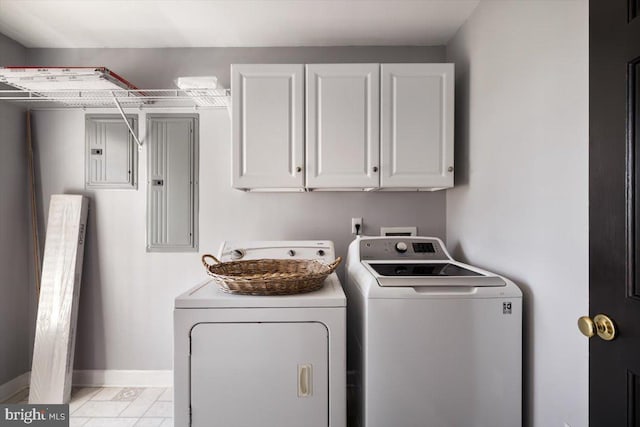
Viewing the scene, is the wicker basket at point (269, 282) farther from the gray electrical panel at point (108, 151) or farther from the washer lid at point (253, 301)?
the gray electrical panel at point (108, 151)

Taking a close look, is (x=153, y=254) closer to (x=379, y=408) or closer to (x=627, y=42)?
(x=379, y=408)

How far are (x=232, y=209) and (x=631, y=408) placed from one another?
2.14 meters

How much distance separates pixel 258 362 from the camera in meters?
1.42

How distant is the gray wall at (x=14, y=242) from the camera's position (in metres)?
2.18

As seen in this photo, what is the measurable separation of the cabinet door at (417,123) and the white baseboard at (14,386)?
9.10ft

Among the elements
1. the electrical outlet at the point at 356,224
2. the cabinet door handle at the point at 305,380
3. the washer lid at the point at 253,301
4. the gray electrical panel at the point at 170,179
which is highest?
the gray electrical panel at the point at 170,179

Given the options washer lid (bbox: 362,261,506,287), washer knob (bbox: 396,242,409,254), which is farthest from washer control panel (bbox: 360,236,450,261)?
washer lid (bbox: 362,261,506,287)

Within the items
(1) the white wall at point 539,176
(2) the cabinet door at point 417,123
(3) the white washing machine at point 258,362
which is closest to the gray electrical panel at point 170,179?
(3) the white washing machine at point 258,362

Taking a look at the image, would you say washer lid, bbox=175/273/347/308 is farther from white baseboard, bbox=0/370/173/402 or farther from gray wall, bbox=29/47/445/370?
white baseboard, bbox=0/370/173/402

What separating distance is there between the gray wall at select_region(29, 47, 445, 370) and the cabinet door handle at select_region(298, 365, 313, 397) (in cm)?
108

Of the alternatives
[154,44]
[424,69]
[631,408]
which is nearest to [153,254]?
[154,44]

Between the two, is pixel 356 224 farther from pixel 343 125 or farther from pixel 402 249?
pixel 343 125

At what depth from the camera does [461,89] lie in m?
2.11

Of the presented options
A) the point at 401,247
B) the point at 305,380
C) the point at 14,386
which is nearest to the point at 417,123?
the point at 401,247
